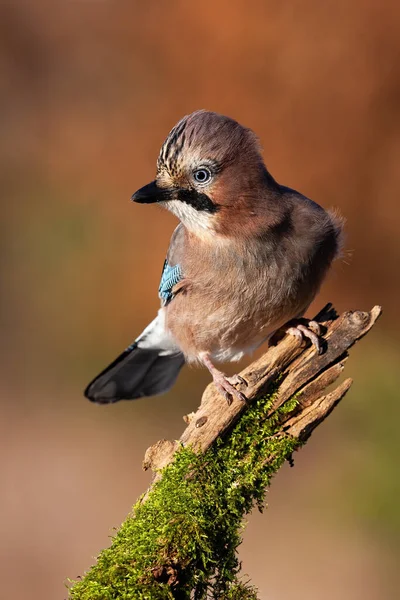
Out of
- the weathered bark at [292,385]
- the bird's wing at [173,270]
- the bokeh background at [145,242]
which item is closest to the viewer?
the weathered bark at [292,385]

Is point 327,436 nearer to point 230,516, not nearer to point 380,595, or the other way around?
point 380,595

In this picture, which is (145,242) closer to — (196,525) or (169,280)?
(169,280)

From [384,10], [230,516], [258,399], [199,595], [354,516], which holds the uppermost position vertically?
[384,10]

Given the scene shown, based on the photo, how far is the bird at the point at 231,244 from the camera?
12.1ft

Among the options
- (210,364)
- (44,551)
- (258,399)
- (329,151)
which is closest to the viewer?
(258,399)

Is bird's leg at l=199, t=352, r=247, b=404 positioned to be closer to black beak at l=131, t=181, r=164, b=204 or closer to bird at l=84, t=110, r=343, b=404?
bird at l=84, t=110, r=343, b=404

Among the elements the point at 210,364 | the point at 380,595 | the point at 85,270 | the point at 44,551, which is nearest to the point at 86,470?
the point at 44,551

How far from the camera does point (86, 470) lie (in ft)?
24.1

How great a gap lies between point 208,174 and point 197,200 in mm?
134

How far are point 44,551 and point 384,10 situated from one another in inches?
225

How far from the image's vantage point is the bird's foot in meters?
3.58

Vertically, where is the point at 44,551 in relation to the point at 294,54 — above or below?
below

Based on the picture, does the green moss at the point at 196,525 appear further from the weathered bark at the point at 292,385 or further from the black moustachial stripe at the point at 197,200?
the black moustachial stripe at the point at 197,200

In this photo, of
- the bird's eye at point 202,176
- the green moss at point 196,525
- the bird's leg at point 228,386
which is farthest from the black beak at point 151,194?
the green moss at point 196,525
